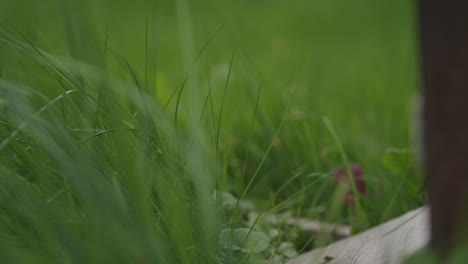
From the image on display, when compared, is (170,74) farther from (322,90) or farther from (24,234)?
(24,234)

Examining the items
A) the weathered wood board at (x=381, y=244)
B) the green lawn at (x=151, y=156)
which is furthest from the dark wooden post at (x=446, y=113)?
the weathered wood board at (x=381, y=244)

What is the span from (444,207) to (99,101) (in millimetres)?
686

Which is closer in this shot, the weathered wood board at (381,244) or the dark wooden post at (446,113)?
the dark wooden post at (446,113)

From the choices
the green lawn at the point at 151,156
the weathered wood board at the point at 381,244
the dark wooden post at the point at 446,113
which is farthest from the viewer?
the weathered wood board at the point at 381,244

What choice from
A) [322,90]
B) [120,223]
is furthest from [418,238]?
[322,90]

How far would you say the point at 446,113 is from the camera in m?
0.86

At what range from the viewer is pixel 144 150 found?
1148 millimetres

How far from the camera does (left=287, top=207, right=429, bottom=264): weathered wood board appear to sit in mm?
1230

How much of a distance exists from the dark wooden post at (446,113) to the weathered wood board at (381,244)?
11.4 inches

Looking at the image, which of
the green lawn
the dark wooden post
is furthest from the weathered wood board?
the dark wooden post

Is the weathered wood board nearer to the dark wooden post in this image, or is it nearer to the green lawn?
the green lawn

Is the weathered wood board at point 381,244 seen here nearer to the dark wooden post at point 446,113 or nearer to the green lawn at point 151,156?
the green lawn at point 151,156

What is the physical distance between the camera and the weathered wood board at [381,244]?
1230 mm

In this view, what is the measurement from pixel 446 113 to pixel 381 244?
511mm
